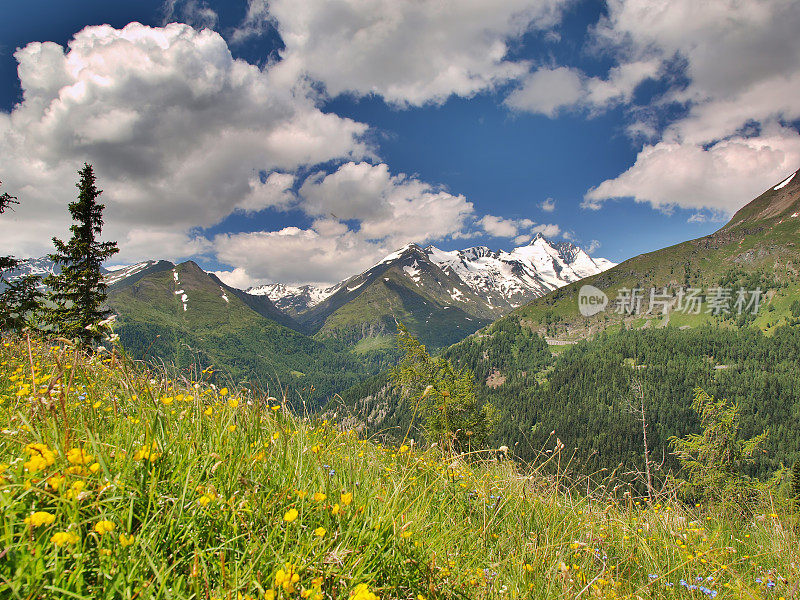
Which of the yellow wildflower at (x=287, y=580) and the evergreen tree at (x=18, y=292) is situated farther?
the evergreen tree at (x=18, y=292)

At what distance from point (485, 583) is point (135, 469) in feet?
8.10

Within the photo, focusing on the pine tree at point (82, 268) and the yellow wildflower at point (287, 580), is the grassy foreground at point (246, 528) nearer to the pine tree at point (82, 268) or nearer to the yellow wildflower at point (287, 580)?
the yellow wildflower at point (287, 580)

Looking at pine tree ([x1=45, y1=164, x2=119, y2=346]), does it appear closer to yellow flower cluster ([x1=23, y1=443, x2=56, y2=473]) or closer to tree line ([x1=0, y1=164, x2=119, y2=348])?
tree line ([x1=0, y1=164, x2=119, y2=348])

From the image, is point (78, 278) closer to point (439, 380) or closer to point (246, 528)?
point (439, 380)

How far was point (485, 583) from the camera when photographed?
8.73 feet

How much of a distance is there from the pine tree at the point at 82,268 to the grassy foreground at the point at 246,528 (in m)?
29.1

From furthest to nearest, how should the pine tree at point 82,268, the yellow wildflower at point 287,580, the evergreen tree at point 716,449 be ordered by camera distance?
the pine tree at point 82,268, the evergreen tree at point 716,449, the yellow wildflower at point 287,580

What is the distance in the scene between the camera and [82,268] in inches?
1102

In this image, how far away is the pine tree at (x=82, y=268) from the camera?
2647cm

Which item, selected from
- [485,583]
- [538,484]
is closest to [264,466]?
[485,583]

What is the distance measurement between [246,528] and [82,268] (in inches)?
1372

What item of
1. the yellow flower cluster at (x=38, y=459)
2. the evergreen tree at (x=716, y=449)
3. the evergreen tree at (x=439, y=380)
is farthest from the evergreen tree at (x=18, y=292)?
A: the evergreen tree at (x=716, y=449)

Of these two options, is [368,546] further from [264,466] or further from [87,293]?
[87,293]

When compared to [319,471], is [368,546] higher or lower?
lower
